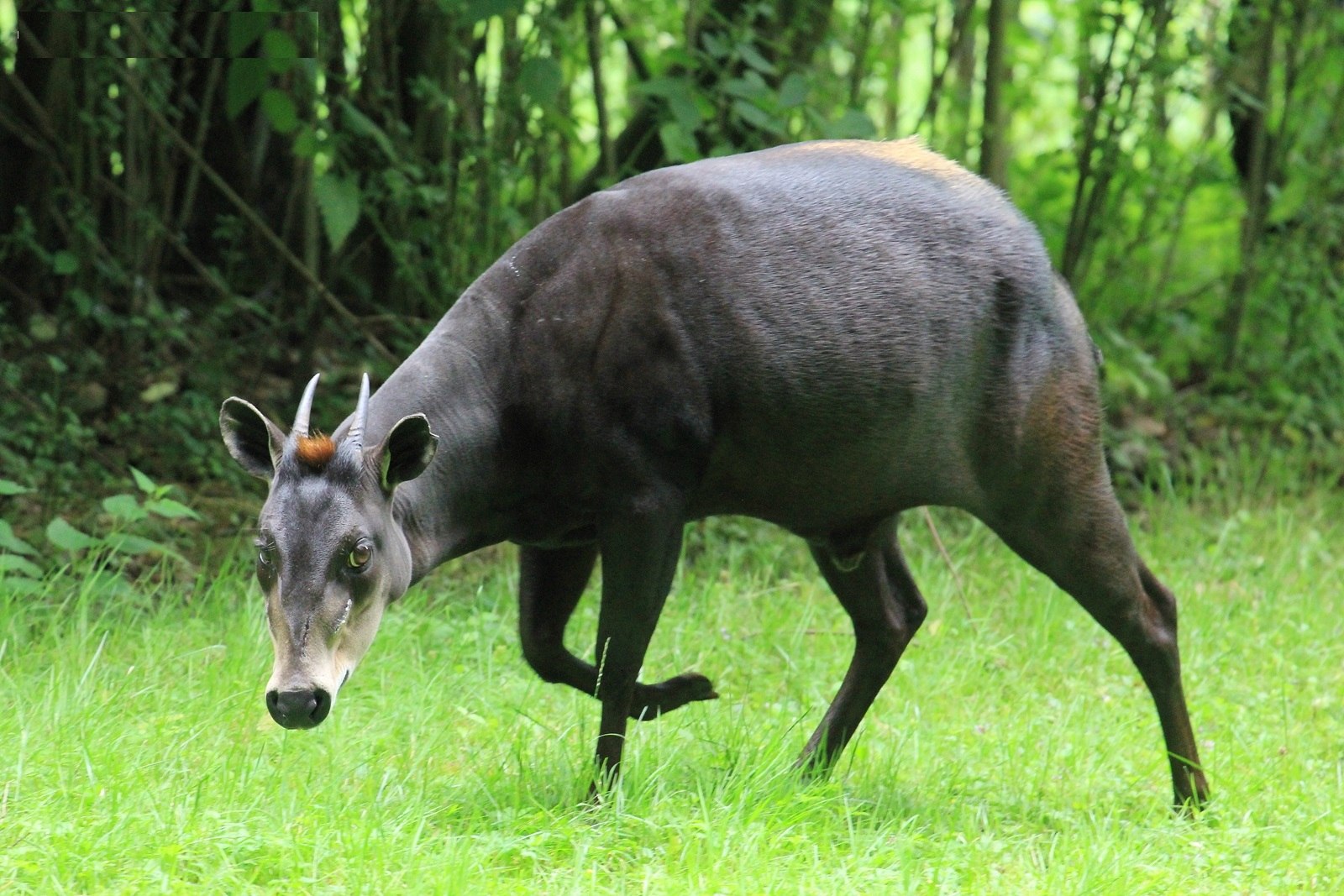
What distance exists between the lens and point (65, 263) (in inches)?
302

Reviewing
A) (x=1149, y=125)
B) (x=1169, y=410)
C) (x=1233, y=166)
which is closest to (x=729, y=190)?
(x=1149, y=125)

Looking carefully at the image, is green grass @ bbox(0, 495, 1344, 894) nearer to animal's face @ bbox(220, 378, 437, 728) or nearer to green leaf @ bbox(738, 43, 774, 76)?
animal's face @ bbox(220, 378, 437, 728)

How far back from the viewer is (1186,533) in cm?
820

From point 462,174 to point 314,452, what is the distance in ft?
13.7

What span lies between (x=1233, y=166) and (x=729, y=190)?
21.2ft

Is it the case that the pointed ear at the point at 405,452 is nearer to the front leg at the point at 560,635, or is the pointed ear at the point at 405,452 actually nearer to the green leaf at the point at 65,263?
the front leg at the point at 560,635

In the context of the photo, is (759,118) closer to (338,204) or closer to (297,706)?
(338,204)

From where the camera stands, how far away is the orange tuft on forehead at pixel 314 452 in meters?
4.12

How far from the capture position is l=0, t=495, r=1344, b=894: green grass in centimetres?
421

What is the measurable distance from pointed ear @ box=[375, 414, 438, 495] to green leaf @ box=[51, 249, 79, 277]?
404 cm

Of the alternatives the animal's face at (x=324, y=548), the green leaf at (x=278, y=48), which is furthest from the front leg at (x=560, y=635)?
the green leaf at (x=278, y=48)

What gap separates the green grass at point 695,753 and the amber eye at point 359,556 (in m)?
0.68

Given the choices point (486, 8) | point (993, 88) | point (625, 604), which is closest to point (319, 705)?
point (625, 604)

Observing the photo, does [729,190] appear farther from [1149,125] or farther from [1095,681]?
[1149,125]
